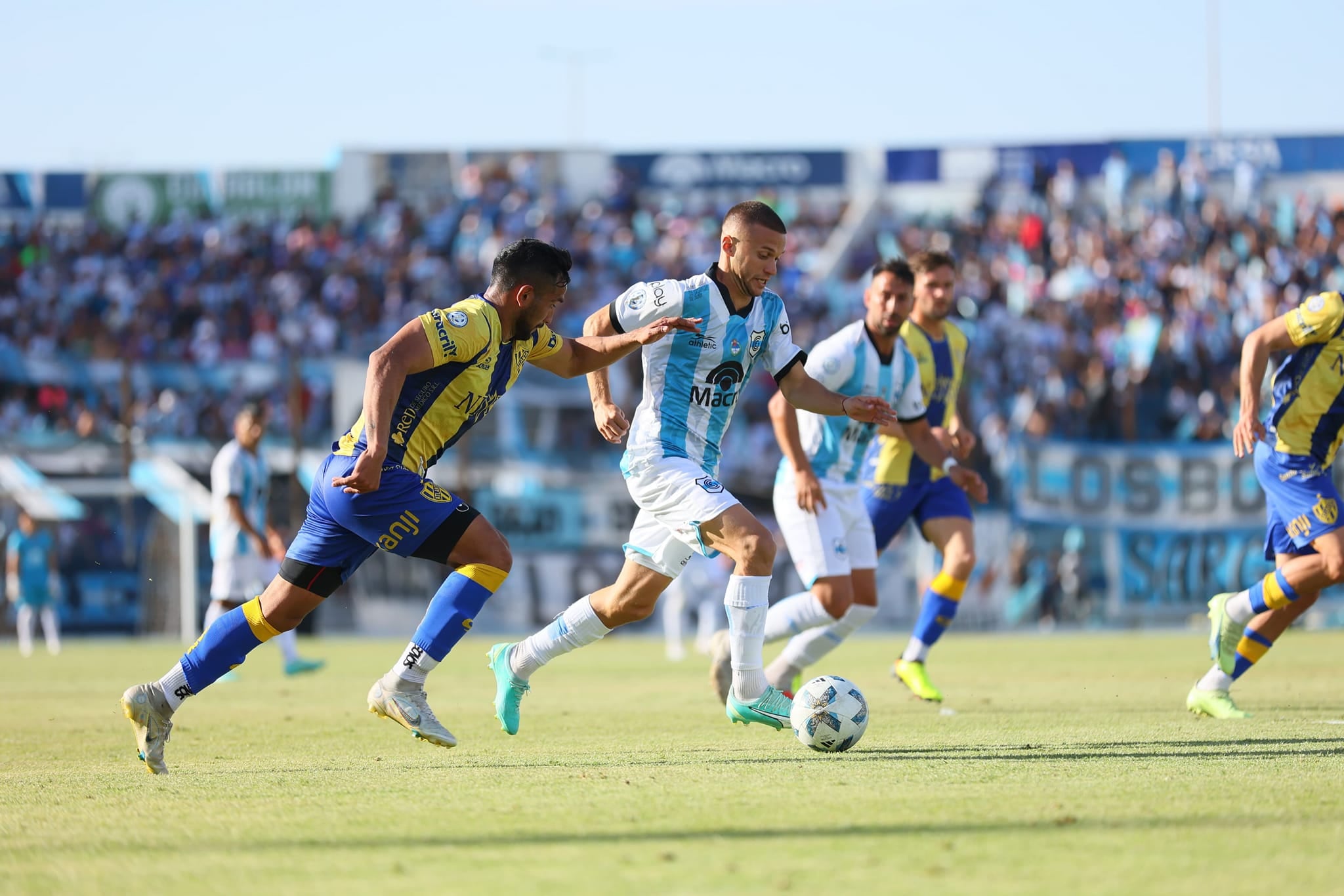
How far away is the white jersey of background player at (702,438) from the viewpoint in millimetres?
7234

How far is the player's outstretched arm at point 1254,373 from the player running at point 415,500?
3.36m

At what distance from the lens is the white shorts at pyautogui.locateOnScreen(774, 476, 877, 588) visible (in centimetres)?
907

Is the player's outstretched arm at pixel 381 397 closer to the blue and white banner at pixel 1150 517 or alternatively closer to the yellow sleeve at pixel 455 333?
the yellow sleeve at pixel 455 333

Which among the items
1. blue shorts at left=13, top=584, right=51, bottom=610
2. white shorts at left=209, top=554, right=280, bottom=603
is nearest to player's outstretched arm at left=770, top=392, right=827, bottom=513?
white shorts at left=209, top=554, right=280, bottom=603

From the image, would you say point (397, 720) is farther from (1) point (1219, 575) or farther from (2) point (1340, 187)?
(2) point (1340, 187)

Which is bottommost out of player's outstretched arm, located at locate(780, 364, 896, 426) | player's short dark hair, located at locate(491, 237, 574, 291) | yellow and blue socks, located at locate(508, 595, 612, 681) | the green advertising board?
yellow and blue socks, located at locate(508, 595, 612, 681)

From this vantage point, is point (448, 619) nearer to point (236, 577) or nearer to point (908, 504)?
point (908, 504)

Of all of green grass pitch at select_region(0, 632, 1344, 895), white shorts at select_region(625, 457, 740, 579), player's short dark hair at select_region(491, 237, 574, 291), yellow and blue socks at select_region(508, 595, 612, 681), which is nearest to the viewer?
green grass pitch at select_region(0, 632, 1344, 895)

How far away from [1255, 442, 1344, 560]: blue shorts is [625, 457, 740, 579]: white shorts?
11.3 feet

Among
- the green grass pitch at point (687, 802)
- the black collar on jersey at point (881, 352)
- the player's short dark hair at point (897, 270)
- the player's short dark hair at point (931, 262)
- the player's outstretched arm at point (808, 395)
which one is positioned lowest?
the green grass pitch at point (687, 802)

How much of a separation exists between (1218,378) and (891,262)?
2041 cm

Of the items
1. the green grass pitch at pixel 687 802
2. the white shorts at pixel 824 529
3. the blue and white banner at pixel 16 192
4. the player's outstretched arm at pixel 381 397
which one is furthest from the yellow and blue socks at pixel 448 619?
the blue and white banner at pixel 16 192

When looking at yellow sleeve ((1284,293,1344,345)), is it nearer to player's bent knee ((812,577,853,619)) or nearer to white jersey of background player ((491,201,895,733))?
white jersey of background player ((491,201,895,733))

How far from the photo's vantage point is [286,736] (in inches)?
337
